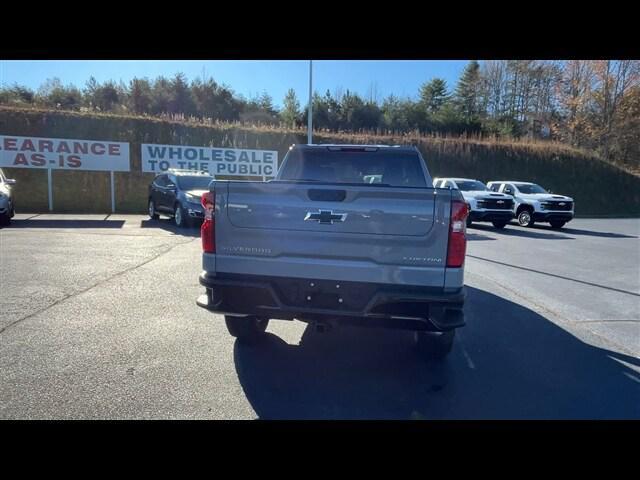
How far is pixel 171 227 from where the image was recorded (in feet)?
45.2

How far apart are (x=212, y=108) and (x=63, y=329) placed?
41651 mm

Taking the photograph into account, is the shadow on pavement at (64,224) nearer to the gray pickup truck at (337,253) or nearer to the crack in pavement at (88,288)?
the crack in pavement at (88,288)

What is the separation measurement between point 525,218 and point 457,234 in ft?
56.3

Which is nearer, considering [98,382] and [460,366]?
[98,382]

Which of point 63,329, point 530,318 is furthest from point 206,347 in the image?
point 530,318

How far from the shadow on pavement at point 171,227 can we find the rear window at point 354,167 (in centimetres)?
778

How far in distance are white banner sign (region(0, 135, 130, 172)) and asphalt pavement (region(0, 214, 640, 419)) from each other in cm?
1182

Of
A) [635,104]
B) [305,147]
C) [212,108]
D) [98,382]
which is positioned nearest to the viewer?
[98,382]

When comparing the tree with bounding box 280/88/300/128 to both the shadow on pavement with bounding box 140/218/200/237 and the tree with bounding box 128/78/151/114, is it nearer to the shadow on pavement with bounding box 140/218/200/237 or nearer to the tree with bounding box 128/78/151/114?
the tree with bounding box 128/78/151/114

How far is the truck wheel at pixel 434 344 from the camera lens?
3.98 m

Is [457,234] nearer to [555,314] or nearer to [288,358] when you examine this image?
[288,358]

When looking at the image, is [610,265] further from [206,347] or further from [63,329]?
[63,329]

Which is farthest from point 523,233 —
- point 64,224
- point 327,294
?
point 64,224
